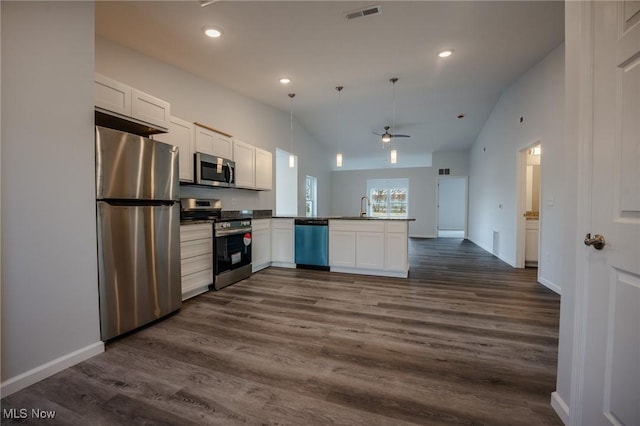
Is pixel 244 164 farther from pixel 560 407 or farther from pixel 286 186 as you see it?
pixel 560 407

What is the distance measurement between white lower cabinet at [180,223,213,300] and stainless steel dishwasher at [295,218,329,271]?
1600 mm

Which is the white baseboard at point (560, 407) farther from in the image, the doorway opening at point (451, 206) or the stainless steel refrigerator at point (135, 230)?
the doorway opening at point (451, 206)

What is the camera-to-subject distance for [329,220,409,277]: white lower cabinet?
4.01 m

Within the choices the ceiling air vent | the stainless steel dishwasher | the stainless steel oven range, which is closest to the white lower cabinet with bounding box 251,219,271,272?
the stainless steel oven range

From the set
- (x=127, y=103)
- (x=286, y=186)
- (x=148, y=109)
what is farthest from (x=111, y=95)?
(x=286, y=186)

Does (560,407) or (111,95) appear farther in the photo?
(111,95)

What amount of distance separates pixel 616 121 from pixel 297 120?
6060 mm

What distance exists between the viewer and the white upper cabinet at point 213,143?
357cm

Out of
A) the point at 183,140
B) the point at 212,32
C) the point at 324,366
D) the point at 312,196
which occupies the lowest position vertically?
the point at 324,366

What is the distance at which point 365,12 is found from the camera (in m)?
2.62

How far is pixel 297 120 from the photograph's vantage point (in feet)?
21.4

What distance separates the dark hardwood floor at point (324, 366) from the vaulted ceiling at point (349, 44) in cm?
301

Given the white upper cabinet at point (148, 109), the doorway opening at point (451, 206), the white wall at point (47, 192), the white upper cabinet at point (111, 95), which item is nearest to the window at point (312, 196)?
the white upper cabinet at point (148, 109)

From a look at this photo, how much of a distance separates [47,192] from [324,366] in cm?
215
